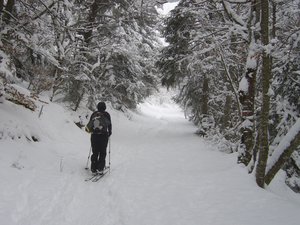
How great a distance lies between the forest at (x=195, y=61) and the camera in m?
7.75

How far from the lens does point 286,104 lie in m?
9.49

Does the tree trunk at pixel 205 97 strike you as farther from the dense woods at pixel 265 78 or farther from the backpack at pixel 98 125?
the backpack at pixel 98 125

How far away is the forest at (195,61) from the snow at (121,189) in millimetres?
776

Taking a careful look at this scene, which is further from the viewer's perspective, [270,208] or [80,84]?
[80,84]

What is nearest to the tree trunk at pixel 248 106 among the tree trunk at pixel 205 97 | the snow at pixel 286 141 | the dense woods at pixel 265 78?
the dense woods at pixel 265 78

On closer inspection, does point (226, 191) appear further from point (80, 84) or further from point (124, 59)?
point (124, 59)

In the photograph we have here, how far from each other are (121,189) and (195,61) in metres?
6.26

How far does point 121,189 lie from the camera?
7859 millimetres

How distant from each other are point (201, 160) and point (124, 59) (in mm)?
11746

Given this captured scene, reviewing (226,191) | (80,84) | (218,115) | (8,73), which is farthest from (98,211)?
(218,115)

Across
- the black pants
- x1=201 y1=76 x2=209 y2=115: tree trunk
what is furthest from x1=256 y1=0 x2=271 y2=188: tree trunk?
x1=201 y1=76 x2=209 y2=115: tree trunk

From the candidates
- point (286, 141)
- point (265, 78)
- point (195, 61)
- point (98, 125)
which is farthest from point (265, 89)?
point (195, 61)

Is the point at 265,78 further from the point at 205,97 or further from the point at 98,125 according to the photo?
the point at 205,97

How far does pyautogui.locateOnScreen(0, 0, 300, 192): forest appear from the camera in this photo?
7.75m
